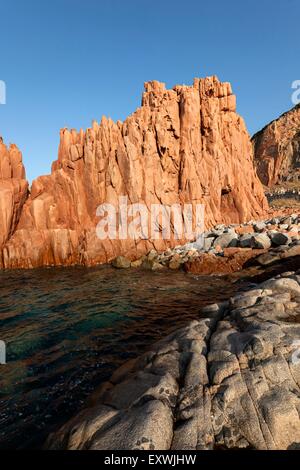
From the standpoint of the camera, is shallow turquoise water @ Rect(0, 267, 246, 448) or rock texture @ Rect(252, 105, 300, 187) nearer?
shallow turquoise water @ Rect(0, 267, 246, 448)

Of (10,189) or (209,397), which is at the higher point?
(10,189)

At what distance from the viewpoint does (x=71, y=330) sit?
11523 millimetres

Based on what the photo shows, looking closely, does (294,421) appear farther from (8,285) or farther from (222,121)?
(222,121)

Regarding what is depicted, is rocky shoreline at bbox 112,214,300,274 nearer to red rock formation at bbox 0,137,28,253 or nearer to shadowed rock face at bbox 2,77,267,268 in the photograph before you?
shadowed rock face at bbox 2,77,267,268

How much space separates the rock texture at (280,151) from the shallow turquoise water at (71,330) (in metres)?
79.3

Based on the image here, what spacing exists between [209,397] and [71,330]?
787cm

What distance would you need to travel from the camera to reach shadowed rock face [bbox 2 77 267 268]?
29859mm

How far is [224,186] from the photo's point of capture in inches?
1580
